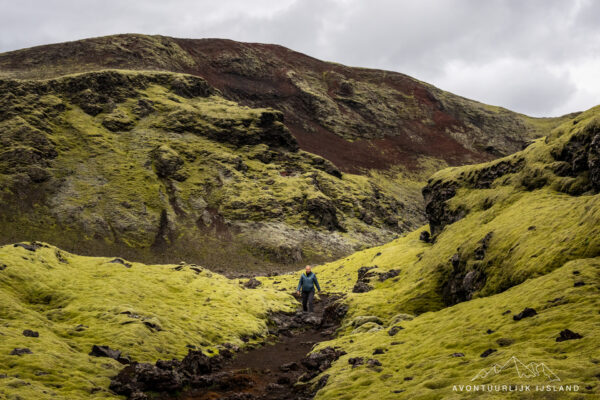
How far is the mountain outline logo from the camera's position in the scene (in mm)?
11037

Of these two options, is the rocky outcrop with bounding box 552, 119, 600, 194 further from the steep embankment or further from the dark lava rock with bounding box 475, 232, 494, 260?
the steep embankment

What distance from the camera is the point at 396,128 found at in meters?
188

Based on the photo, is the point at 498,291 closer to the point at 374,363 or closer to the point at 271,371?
the point at 374,363

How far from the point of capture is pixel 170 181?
342 feet

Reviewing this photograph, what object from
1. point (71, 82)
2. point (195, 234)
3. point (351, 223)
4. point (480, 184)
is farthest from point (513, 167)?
point (71, 82)

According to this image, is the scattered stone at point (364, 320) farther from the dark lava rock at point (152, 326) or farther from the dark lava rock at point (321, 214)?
the dark lava rock at point (321, 214)

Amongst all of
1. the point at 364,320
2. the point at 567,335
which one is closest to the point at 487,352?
the point at 567,335

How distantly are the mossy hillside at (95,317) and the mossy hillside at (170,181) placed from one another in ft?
169

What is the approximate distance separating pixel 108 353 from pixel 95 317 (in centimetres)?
501

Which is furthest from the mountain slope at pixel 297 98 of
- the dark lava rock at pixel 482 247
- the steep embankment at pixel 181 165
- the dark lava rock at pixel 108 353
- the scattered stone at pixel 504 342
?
the scattered stone at pixel 504 342

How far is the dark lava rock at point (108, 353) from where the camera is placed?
19.5 metres

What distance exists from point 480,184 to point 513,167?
431 centimetres

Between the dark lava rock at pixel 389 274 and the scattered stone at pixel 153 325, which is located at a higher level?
the dark lava rock at pixel 389 274

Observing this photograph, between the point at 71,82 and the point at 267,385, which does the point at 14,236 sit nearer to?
the point at 71,82
